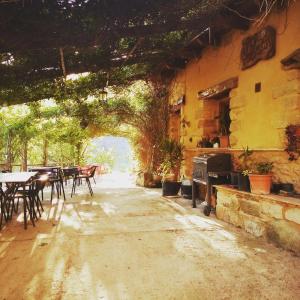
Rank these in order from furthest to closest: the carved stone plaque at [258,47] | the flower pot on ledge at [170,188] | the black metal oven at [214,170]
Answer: the flower pot on ledge at [170,188], the black metal oven at [214,170], the carved stone plaque at [258,47]

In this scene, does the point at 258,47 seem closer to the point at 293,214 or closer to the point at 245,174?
the point at 245,174

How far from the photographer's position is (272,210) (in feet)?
11.0

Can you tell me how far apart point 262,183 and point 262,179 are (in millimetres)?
48

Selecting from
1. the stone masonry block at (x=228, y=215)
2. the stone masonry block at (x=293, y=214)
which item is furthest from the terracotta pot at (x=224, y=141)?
the stone masonry block at (x=293, y=214)

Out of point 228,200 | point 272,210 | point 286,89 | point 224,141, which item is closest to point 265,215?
point 272,210

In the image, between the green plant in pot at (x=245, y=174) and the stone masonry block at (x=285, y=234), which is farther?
the green plant in pot at (x=245, y=174)

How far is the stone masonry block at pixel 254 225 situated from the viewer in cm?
352

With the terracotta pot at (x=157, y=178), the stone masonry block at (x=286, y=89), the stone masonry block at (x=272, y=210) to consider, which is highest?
the stone masonry block at (x=286, y=89)

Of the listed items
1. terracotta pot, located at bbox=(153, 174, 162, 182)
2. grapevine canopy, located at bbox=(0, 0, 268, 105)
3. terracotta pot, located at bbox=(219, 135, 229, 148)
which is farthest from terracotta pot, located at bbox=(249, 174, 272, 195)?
terracotta pot, located at bbox=(153, 174, 162, 182)

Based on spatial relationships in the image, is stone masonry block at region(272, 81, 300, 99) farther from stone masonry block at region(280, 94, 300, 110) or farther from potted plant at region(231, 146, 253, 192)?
potted plant at region(231, 146, 253, 192)

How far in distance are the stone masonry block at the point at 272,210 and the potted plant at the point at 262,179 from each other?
17 centimetres

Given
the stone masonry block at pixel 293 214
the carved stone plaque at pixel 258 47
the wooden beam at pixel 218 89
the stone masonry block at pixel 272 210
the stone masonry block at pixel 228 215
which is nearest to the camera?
the stone masonry block at pixel 293 214

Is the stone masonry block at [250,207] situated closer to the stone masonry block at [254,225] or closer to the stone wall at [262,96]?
the stone masonry block at [254,225]

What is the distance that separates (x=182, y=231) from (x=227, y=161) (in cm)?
144
